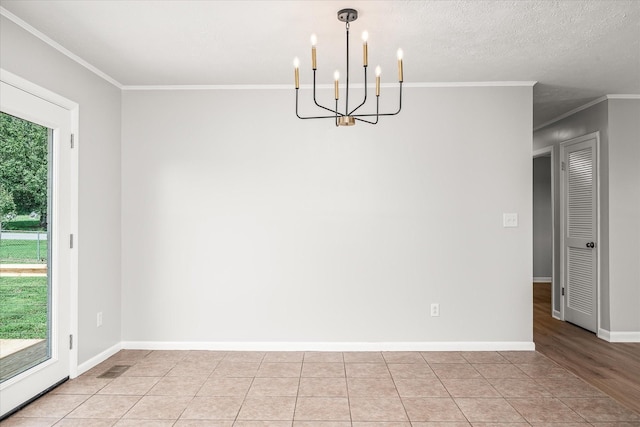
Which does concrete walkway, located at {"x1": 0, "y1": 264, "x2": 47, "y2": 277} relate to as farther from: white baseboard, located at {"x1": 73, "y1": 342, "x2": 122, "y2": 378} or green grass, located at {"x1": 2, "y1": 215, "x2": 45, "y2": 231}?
white baseboard, located at {"x1": 73, "y1": 342, "x2": 122, "y2": 378}

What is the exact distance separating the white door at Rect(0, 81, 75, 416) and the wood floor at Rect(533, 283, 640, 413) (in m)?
3.88

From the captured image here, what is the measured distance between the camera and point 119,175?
3896 millimetres

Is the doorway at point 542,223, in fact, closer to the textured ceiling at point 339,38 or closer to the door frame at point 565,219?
the door frame at point 565,219

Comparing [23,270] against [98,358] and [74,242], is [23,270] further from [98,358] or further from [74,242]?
[98,358]

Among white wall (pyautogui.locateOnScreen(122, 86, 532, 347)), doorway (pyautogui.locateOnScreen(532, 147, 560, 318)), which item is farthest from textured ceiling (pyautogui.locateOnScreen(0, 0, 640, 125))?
doorway (pyautogui.locateOnScreen(532, 147, 560, 318))

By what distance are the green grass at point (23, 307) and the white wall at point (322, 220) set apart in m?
1.01

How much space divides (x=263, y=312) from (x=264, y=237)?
682 millimetres

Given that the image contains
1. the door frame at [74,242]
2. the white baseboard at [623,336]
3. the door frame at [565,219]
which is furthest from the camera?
the door frame at [565,219]

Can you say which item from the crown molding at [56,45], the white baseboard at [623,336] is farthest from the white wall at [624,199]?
the crown molding at [56,45]

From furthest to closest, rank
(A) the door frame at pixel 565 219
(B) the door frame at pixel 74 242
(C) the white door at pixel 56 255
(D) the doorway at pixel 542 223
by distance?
(D) the doorway at pixel 542 223, (A) the door frame at pixel 565 219, (B) the door frame at pixel 74 242, (C) the white door at pixel 56 255

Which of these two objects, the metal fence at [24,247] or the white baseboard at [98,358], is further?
the white baseboard at [98,358]

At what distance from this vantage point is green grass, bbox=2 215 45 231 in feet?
8.54

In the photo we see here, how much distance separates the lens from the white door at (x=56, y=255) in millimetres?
2834

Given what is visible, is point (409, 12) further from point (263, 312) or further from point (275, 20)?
point (263, 312)
